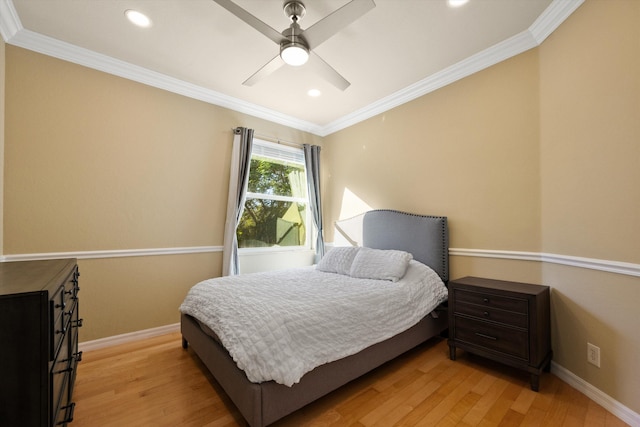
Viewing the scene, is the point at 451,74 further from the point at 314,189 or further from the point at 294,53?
the point at 314,189

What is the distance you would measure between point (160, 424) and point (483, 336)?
7.64ft

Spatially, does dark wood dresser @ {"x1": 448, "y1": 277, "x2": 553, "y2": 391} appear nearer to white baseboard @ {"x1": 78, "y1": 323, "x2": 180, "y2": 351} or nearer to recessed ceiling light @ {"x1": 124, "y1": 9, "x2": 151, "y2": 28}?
white baseboard @ {"x1": 78, "y1": 323, "x2": 180, "y2": 351}

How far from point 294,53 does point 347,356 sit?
7.08 ft

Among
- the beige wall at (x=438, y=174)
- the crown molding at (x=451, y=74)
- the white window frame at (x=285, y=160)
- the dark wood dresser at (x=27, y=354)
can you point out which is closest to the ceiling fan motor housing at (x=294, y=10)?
the crown molding at (x=451, y=74)

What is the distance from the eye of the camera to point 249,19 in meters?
1.74

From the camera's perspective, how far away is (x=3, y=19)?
204 cm

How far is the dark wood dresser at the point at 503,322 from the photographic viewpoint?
1.92 m

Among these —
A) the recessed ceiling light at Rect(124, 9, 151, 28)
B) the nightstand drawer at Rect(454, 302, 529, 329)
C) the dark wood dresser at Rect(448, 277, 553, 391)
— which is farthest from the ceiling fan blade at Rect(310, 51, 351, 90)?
the nightstand drawer at Rect(454, 302, 529, 329)

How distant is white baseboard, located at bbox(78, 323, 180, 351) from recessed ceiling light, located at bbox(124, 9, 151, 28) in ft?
9.25

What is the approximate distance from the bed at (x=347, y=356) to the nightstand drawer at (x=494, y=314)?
34 cm

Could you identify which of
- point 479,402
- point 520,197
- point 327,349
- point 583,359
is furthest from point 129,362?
point 520,197

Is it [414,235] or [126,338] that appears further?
[414,235]

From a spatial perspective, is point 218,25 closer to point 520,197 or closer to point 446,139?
point 446,139

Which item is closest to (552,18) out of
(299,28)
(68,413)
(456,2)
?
(456,2)
